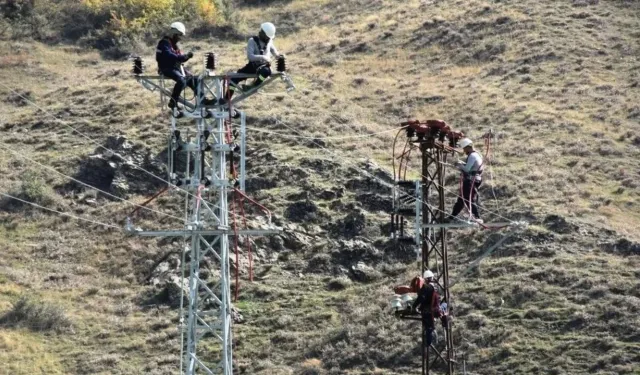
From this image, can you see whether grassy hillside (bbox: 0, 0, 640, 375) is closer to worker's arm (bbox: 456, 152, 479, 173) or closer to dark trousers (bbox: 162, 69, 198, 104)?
worker's arm (bbox: 456, 152, 479, 173)

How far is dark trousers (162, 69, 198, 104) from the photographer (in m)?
24.8

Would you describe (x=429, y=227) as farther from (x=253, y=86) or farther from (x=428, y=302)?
(x=253, y=86)

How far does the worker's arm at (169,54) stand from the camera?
83.4ft

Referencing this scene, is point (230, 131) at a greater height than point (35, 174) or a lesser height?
greater

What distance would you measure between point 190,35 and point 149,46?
7.08ft

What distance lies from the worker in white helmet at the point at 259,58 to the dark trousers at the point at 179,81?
685mm

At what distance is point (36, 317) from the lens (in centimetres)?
4066

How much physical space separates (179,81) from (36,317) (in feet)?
56.6

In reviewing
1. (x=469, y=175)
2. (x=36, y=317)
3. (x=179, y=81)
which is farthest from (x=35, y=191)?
(x=179, y=81)

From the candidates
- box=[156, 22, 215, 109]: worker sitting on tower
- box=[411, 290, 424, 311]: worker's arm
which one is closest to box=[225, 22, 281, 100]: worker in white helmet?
box=[156, 22, 215, 109]: worker sitting on tower

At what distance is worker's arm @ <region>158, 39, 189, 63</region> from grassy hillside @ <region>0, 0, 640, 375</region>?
46.3 ft

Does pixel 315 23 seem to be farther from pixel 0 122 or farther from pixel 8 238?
pixel 8 238

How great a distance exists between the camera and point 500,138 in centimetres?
→ 5466

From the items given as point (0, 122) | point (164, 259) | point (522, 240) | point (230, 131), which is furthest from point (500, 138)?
point (230, 131)
